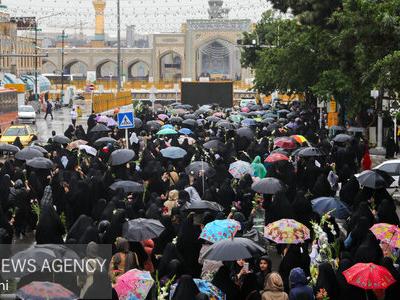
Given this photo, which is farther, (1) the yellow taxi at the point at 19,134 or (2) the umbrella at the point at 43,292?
(1) the yellow taxi at the point at 19,134

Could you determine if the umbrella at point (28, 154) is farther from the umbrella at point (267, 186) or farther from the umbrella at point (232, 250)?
the umbrella at point (232, 250)

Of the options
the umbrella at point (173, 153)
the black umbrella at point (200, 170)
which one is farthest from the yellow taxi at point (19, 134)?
the black umbrella at point (200, 170)

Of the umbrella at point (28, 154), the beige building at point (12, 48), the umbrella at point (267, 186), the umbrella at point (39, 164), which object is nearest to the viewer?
the umbrella at point (267, 186)

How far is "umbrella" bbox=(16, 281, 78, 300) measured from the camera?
25.6 feet

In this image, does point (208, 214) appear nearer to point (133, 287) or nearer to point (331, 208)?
point (331, 208)

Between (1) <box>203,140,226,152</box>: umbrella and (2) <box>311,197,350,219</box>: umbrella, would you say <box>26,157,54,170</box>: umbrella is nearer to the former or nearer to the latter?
(1) <box>203,140,226,152</box>: umbrella

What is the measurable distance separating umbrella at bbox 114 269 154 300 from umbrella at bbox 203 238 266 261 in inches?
45.0

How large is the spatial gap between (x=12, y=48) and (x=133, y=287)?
6896 centimetres

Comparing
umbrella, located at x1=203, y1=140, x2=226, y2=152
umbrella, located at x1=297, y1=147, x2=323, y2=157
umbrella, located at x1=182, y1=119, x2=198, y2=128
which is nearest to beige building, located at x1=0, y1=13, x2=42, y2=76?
umbrella, located at x1=182, y1=119, x2=198, y2=128

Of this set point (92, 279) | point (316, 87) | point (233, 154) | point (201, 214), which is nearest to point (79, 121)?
point (316, 87)

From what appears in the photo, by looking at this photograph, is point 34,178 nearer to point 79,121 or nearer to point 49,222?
point 49,222

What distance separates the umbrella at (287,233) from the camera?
36.3ft

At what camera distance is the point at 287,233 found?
11.1 m

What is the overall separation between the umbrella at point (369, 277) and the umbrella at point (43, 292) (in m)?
2.79
